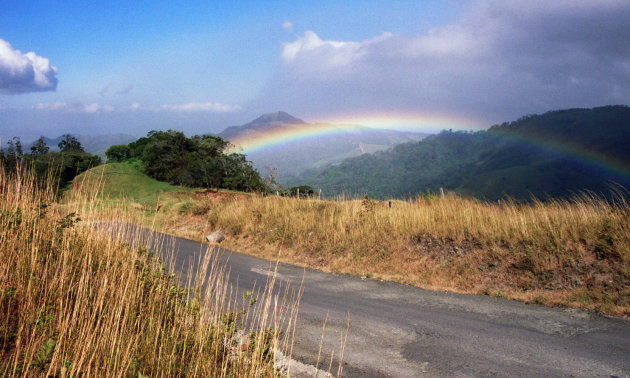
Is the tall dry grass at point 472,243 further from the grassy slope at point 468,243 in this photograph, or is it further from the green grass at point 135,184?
the green grass at point 135,184

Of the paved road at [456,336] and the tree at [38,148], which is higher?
the tree at [38,148]

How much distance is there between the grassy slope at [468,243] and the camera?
810cm

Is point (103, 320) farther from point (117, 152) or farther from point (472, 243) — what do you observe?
point (117, 152)

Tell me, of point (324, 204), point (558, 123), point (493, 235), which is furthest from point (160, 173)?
point (558, 123)

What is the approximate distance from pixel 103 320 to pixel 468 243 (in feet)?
30.4

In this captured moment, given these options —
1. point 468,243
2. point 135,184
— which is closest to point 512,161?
point 135,184

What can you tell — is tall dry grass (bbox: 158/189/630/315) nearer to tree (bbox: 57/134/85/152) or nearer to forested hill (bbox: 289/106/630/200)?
tree (bbox: 57/134/85/152)

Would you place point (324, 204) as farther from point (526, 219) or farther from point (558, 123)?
point (558, 123)

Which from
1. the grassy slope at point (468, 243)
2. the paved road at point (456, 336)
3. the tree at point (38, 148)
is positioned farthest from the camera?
the tree at point (38, 148)

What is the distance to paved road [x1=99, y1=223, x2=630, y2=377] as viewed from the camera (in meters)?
4.65

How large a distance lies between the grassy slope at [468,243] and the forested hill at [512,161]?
57.2 meters

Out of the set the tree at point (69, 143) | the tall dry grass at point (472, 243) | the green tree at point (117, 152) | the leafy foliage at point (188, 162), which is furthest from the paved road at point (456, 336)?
the tree at point (69, 143)

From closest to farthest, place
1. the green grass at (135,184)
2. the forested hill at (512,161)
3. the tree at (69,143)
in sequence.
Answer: the green grass at (135,184) → the tree at (69,143) → the forested hill at (512,161)

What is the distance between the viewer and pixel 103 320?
13.1 feet
